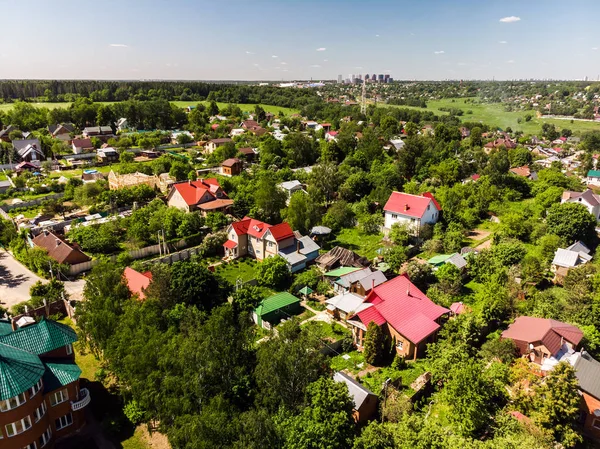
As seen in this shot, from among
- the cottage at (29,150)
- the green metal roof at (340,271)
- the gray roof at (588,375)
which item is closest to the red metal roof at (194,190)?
the green metal roof at (340,271)

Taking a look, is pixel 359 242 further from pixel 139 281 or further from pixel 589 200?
pixel 589 200

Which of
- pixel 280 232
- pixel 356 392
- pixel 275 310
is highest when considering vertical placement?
pixel 280 232

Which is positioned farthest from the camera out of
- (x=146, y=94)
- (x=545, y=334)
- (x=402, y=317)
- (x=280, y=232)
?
(x=146, y=94)

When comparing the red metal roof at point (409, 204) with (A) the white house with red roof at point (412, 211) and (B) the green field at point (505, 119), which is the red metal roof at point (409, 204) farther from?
(B) the green field at point (505, 119)

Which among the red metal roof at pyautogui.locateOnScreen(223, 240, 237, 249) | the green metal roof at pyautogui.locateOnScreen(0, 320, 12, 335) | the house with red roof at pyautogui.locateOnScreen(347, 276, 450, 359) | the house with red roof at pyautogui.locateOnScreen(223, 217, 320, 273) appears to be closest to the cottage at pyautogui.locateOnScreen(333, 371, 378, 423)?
the house with red roof at pyautogui.locateOnScreen(347, 276, 450, 359)

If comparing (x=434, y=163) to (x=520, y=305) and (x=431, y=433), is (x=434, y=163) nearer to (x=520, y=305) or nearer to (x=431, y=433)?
(x=520, y=305)

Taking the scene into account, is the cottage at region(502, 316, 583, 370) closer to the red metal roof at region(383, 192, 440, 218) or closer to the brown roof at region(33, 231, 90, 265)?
the red metal roof at region(383, 192, 440, 218)

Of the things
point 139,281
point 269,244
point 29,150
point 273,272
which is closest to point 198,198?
point 269,244

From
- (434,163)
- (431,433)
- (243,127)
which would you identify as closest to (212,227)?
(431,433)
